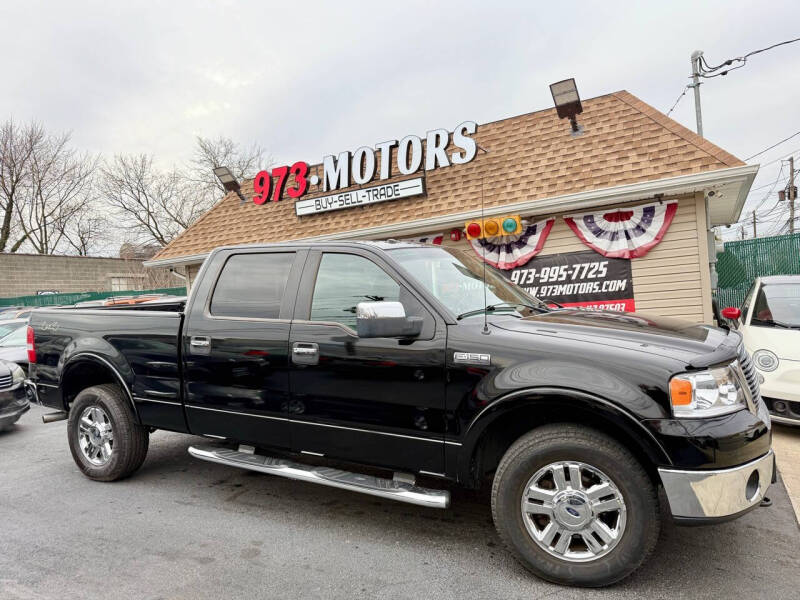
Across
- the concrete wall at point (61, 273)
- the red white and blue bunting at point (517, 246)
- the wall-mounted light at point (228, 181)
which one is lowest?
the red white and blue bunting at point (517, 246)

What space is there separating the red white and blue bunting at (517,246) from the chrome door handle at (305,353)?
588 cm

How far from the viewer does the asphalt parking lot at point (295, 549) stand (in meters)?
2.85

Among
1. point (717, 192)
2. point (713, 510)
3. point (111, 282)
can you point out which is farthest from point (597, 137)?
point (111, 282)

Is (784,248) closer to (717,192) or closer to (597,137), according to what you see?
(717,192)

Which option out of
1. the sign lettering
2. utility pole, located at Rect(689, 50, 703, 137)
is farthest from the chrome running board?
utility pole, located at Rect(689, 50, 703, 137)

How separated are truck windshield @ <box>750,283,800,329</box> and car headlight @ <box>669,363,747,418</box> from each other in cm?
390

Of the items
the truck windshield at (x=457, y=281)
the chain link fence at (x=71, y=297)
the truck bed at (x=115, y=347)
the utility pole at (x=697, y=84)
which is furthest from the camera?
the chain link fence at (x=71, y=297)

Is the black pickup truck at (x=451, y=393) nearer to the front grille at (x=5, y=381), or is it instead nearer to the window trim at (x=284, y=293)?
the window trim at (x=284, y=293)

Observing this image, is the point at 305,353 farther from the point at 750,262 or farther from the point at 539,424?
the point at 750,262

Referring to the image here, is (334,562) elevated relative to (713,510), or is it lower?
lower

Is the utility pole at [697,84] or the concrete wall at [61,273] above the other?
the utility pole at [697,84]

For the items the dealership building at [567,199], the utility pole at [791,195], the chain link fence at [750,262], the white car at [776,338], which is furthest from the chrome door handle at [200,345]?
the utility pole at [791,195]

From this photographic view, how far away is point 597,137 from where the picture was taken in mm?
9148

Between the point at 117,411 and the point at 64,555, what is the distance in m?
1.33
